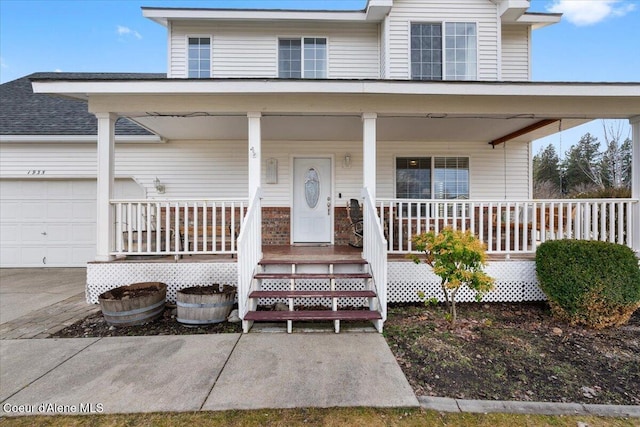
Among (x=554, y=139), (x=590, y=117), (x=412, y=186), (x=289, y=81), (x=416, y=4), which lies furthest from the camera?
(x=554, y=139)

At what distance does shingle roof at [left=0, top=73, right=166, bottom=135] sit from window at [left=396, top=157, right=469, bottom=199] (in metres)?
6.14

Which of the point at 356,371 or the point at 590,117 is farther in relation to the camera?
the point at 590,117

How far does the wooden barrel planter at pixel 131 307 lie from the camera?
3.94m

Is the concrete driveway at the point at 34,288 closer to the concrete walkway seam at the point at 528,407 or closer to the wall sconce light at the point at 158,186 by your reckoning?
the wall sconce light at the point at 158,186

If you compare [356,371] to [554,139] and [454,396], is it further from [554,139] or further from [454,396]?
[554,139]

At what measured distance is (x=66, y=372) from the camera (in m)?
2.92

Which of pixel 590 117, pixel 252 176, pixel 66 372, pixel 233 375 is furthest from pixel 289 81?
pixel 590 117

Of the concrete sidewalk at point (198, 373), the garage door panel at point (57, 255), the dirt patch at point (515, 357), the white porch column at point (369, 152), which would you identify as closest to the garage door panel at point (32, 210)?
the garage door panel at point (57, 255)

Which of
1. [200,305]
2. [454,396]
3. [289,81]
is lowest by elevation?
[454,396]

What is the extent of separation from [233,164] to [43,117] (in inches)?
211

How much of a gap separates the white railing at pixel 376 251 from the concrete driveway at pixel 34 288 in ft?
16.6

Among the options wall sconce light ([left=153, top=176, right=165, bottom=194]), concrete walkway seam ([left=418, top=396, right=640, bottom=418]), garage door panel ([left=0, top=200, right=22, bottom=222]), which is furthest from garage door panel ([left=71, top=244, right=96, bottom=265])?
concrete walkway seam ([left=418, top=396, right=640, bottom=418])

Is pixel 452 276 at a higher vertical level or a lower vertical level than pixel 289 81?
lower

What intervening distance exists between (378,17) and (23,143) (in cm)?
885
